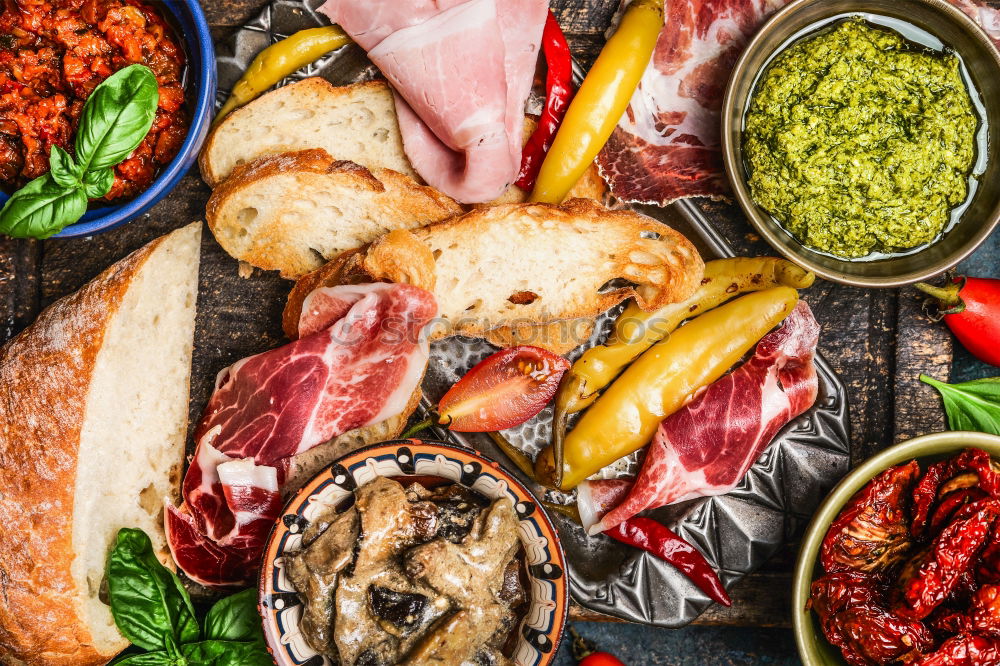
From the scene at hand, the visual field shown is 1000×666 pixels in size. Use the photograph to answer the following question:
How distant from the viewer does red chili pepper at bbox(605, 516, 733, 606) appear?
2199 millimetres

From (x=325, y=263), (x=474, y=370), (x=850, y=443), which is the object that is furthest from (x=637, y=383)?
(x=325, y=263)

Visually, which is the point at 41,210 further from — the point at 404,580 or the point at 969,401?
the point at 969,401

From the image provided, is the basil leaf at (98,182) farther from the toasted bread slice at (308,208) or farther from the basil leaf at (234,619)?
the basil leaf at (234,619)

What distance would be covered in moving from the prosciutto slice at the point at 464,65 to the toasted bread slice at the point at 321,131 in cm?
12

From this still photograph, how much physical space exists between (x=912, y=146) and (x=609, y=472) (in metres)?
1.28

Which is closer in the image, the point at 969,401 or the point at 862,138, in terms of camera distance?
the point at 862,138

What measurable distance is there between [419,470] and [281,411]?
47 centimetres

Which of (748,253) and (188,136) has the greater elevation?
(188,136)

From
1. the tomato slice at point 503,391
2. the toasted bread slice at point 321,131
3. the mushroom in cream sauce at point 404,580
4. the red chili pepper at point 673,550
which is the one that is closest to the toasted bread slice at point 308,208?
the toasted bread slice at point 321,131

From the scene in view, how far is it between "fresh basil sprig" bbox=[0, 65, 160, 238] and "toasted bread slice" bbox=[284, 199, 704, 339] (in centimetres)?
63

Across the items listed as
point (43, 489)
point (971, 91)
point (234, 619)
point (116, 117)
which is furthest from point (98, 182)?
point (971, 91)

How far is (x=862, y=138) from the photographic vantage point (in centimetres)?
191

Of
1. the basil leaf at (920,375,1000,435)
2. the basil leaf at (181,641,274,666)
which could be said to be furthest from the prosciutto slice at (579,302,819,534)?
the basil leaf at (181,641,274,666)

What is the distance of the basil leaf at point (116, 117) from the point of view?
A: 1.88 meters
